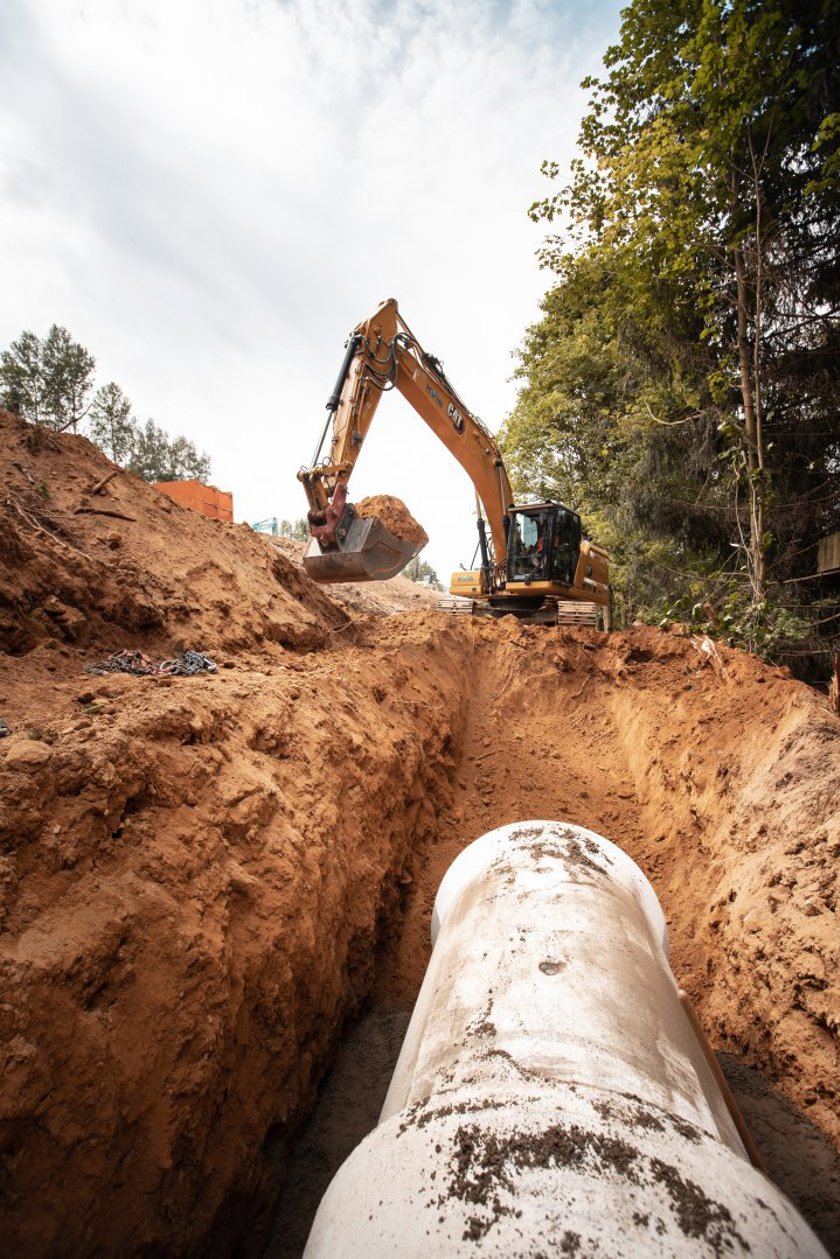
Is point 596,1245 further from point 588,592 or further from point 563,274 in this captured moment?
point 563,274

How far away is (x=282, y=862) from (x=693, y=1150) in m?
2.09

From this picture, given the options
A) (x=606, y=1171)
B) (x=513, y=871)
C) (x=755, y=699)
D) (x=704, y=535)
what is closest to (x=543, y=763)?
(x=755, y=699)

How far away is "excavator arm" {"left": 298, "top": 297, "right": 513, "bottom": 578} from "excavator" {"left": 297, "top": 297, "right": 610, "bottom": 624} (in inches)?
0.6

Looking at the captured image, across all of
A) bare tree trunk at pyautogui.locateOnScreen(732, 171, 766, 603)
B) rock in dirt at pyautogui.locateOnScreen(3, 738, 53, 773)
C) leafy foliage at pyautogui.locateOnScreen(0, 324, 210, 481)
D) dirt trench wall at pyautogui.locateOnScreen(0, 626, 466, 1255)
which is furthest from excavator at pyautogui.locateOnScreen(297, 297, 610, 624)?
leafy foliage at pyautogui.locateOnScreen(0, 324, 210, 481)

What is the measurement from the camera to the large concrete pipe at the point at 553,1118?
144 cm

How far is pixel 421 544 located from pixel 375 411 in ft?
6.67

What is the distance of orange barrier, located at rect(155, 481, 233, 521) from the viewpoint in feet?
48.7

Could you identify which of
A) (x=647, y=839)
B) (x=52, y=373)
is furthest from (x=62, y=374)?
(x=647, y=839)

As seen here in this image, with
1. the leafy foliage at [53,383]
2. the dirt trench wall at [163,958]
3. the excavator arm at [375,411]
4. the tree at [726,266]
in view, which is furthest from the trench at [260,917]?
the leafy foliage at [53,383]

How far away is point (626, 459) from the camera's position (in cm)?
1580

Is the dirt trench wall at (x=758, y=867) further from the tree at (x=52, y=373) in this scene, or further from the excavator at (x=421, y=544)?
the tree at (x=52, y=373)

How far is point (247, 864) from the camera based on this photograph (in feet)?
9.65

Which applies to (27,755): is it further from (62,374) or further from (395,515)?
(62,374)

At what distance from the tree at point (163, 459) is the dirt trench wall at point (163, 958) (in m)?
52.9
